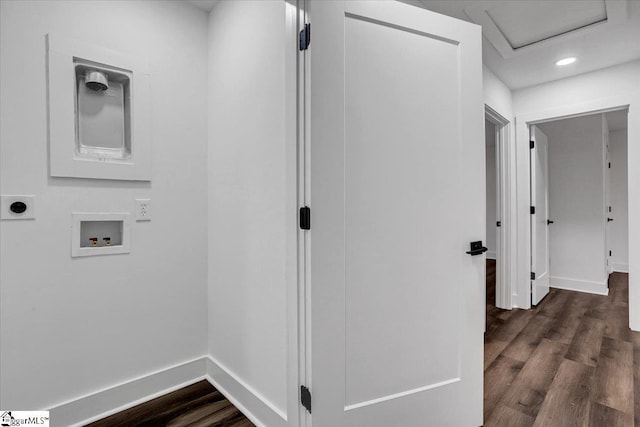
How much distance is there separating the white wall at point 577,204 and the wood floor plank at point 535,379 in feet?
6.80

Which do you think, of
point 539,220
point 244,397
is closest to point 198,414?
point 244,397

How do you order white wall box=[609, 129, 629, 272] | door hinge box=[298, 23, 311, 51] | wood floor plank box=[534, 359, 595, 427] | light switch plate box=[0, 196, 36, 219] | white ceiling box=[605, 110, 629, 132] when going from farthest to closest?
white wall box=[609, 129, 629, 272]
white ceiling box=[605, 110, 629, 132]
wood floor plank box=[534, 359, 595, 427]
light switch plate box=[0, 196, 36, 219]
door hinge box=[298, 23, 311, 51]

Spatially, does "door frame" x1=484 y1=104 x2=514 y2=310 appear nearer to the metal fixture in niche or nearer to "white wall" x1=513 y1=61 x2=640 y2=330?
"white wall" x1=513 y1=61 x2=640 y2=330

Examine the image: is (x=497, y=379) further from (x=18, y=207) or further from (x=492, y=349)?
(x=18, y=207)

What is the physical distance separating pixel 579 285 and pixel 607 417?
3051 mm

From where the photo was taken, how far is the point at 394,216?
1.41 metres

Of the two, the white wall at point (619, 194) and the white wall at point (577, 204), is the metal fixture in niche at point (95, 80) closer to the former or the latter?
the white wall at point (577, 204)

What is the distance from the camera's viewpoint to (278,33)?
1513mm

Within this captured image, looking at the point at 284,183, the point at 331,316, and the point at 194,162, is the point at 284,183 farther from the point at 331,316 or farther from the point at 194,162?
the point at 194,162

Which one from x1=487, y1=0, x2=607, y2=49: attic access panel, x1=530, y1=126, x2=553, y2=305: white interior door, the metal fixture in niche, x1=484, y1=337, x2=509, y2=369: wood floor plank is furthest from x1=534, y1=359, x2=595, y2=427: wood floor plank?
the metal fixture in niche

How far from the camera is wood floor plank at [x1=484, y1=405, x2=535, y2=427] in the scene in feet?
5.30

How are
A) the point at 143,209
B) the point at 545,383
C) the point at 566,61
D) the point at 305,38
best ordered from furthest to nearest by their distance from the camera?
the point at 566,61, the point at 545,383, the point at 143,209, the point at 305,38

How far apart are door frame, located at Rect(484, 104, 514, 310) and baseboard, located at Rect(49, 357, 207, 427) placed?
316 centimetres

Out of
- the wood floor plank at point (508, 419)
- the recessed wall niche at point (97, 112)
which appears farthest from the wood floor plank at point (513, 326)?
the recessed wall niche at point (97, 112)
